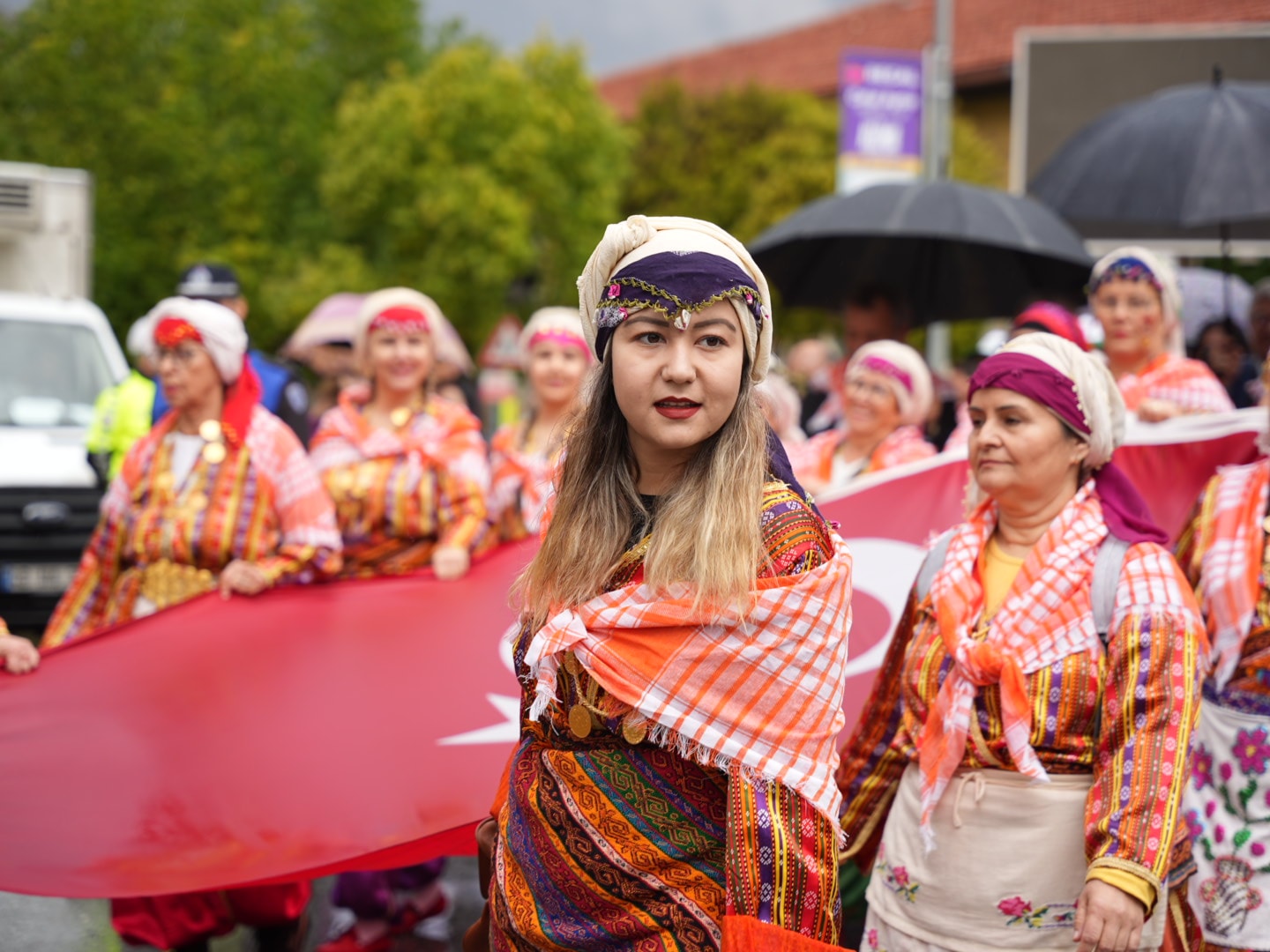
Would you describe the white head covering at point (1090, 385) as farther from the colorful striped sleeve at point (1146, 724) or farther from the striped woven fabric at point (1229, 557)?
the striped woven fabric at point (1229, 557)

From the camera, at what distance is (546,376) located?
635cm

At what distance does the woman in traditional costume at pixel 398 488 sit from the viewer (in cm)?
545

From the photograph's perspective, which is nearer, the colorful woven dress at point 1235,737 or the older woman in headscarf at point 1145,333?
the colorful woven dress at point 1235,737

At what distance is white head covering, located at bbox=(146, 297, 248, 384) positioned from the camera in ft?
16.1

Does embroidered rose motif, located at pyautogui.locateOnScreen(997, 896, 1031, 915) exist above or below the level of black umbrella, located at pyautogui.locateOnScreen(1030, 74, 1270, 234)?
below

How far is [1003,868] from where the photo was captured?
10.3 feet

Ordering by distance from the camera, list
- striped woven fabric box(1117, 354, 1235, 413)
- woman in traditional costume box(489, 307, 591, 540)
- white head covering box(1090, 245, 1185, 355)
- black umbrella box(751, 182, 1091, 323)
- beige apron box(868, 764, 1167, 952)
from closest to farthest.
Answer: beige apron box(868, 764, 1167, 952) → striped woven fabric box(1117, 354, 1235, 413) → white head covering box(1090, 245, 1185, 355) → woman in traditional costume box(489, 307, 591, 540) → black umbrella box(751, 182, 1091, 323)

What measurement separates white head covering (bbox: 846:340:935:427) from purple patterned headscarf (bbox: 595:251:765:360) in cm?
383

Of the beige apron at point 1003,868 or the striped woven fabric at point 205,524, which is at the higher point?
the striped woven fabric at point 205,524

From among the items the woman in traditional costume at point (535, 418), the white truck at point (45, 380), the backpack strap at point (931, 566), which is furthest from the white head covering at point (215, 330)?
the white truck at point (45, 380)

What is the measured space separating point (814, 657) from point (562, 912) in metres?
0.61

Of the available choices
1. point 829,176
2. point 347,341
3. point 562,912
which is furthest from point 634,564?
point 829,176

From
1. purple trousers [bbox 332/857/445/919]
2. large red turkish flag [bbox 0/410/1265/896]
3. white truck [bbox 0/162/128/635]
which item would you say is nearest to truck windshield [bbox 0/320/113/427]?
white truck [bbox 0/162/128/635]

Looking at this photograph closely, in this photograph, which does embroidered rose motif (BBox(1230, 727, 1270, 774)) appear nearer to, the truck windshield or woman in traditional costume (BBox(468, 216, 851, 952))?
woman in traditional costume (BBox(468, 216, 851, 952))
